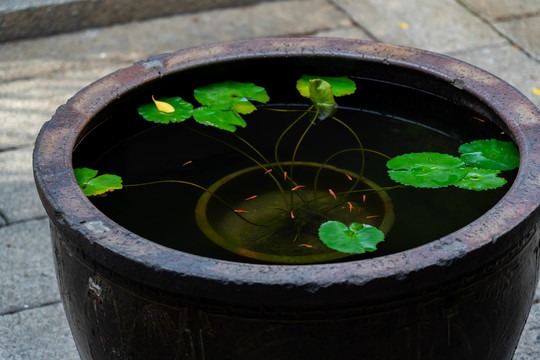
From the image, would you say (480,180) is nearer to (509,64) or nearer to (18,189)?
(18,189)

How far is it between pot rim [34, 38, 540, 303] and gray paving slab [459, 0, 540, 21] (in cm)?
→ 230

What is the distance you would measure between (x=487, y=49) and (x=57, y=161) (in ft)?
8.60

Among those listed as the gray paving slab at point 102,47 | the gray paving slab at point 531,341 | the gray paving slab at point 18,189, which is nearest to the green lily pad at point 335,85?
the gray paving slab at point 531,341

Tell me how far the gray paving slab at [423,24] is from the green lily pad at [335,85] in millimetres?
1819

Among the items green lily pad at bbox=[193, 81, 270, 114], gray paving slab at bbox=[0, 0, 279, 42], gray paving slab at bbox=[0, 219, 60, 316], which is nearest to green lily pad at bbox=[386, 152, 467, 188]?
green lily pad at bbox=[193, 81, 270, 114]

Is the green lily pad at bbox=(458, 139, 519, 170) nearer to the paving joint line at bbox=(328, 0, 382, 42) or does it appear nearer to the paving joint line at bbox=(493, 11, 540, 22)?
the paving joint line at bbox=(328, 0, 382, 42)

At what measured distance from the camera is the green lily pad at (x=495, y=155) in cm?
158

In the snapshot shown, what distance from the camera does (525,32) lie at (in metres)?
3.66

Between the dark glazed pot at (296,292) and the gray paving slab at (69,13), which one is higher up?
the dark glazed pot at (296,292)

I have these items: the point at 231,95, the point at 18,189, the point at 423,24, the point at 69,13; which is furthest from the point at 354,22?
the point at 231,95

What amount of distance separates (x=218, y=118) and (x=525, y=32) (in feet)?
7.91

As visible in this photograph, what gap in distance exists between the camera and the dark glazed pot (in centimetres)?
115

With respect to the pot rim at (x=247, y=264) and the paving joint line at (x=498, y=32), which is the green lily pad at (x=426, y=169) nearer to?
the pot rim at (x=247, y=264)

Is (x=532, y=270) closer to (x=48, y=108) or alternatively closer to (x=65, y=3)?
(x=48, y=108)
